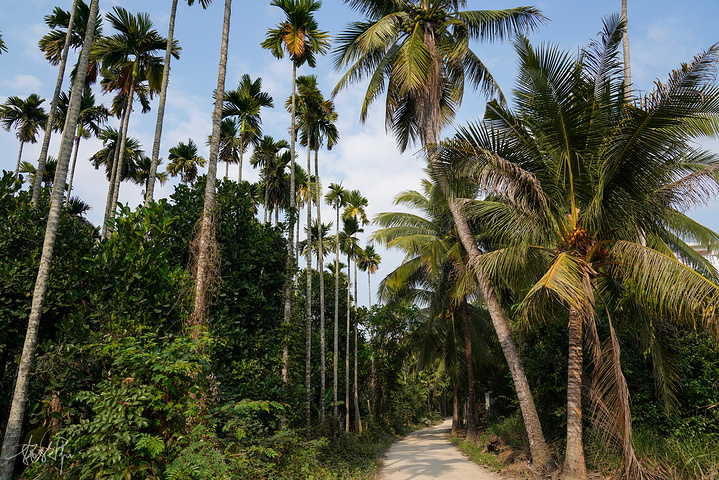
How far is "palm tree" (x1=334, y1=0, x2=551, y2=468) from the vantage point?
33.2 ft

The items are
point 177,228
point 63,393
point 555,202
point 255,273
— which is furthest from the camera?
point 255,273

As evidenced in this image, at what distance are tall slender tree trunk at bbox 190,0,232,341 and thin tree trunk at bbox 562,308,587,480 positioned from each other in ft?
21.8

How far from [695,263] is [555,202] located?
634cm

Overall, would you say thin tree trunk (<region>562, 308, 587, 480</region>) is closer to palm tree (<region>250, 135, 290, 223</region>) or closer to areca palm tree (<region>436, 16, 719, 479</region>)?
areca palm tree (<region>436, 16, 719, 479</region>)

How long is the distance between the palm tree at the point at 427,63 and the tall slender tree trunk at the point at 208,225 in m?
3.80

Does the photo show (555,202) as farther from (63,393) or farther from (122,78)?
(122,78)

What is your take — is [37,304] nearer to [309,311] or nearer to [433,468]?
[309,311]

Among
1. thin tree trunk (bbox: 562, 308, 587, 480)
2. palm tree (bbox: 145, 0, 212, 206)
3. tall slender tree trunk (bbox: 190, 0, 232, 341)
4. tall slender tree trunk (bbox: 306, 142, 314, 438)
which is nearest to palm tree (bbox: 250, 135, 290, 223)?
tall slender tree trunk (bbox: 306, 142, 314, 438)

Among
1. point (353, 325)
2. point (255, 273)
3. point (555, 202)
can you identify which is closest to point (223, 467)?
point (255, 273)

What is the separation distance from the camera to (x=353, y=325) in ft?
76.0

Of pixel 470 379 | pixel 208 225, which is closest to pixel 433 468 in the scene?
pixel 470 379

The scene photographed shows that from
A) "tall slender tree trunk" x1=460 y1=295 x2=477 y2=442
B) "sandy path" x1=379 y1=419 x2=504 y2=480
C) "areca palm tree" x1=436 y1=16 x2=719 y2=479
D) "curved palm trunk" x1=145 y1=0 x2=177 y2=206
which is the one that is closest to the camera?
"areca palm tree" x1=436 y1=16 x2=719 y2=479

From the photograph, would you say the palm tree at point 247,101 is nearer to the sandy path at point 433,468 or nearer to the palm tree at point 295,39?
the palm tree at point 295,39

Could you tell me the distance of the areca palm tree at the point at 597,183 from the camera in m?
6.51
